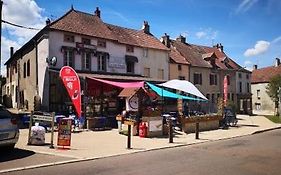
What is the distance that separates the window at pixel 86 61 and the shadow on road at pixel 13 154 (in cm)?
1660

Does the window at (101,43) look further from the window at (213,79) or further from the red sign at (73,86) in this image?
the window at (213,79)

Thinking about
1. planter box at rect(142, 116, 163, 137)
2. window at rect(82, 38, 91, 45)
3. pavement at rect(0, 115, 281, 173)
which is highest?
window at rect(82, 38, 91, 45)

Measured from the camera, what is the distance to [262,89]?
6091 centimetres

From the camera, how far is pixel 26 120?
19672 mm

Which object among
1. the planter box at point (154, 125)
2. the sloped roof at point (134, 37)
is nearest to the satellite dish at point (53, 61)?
the sloped roof at point (134, 37)

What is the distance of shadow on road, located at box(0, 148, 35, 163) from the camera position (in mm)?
10913

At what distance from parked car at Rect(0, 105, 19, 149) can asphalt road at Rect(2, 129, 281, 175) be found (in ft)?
8.02

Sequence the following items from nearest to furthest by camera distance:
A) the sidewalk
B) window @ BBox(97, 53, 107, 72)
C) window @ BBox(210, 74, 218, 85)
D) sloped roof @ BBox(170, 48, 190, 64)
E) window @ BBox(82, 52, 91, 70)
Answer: the sidewalk < window @ BBox(82, 52, 91, 70) < window @ BBox(97, 53, 107, 72) < sloped roof @ BBox(170, 48, 190, 64) < window @ BBox(210, 74, 218, 85)

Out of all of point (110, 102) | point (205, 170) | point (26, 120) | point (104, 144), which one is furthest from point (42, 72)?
point (205, 170)

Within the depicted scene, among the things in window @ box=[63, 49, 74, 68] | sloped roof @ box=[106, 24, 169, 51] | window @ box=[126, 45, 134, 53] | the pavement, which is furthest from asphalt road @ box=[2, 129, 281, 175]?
sloped roof @ box=[106, 24, 169, 51]

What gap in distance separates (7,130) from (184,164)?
5.74m

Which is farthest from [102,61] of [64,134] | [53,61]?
[64,134]

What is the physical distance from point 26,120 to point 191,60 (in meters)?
26.2

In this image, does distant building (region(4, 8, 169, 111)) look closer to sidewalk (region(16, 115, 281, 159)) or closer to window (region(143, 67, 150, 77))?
window (region(143, 67, 150, 77))
